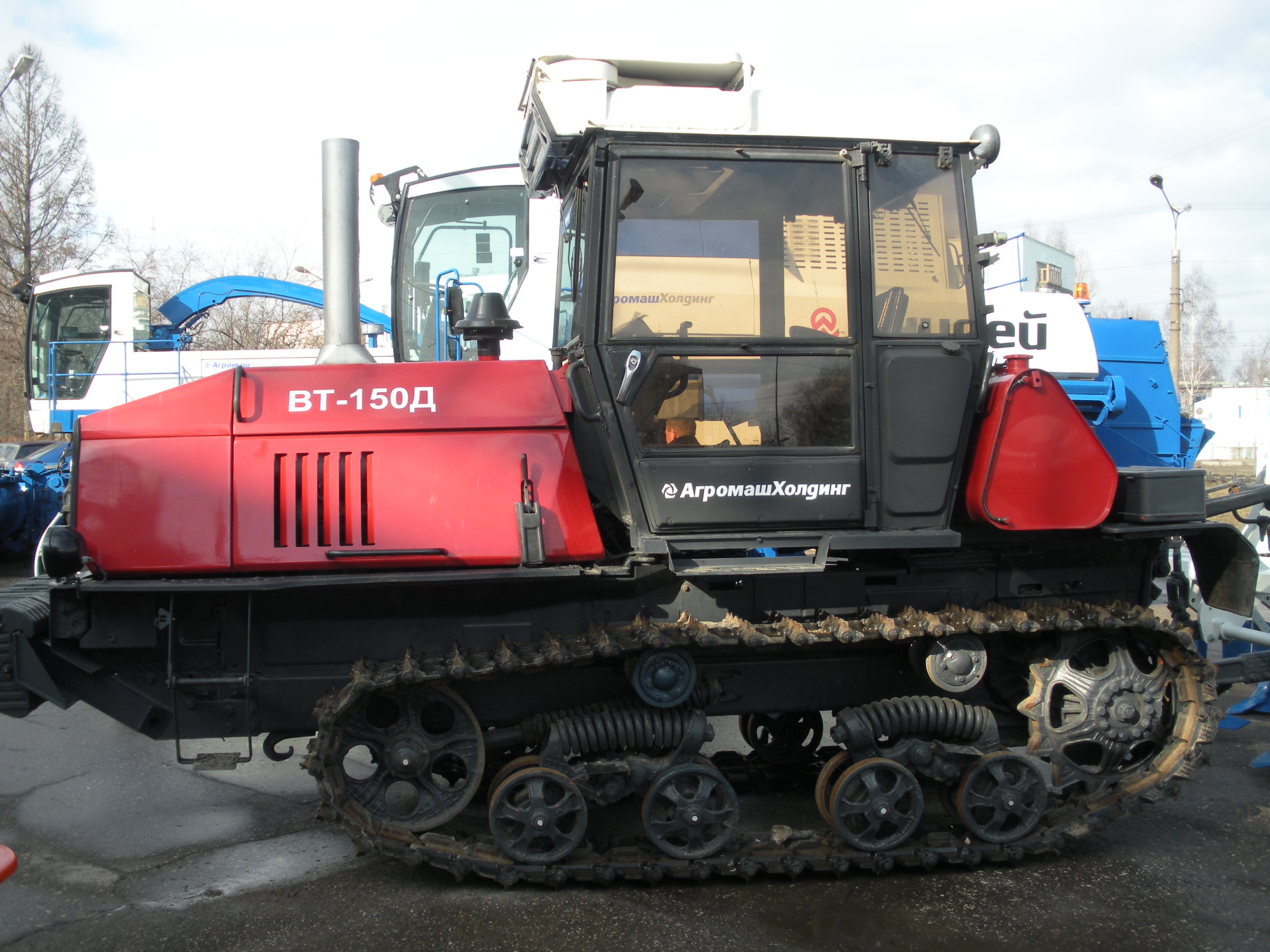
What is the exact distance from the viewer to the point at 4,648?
12.3 ft

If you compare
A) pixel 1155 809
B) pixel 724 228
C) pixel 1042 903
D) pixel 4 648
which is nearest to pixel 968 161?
pixel 724 228

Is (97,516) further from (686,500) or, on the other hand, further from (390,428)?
(686,500)

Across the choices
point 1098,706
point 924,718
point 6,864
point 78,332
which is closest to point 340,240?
point 6,864

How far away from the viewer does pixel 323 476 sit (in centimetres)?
394

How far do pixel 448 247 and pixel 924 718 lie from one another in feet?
24.3

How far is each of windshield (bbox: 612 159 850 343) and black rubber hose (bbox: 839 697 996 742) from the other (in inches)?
65.3

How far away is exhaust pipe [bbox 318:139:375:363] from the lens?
5039mm

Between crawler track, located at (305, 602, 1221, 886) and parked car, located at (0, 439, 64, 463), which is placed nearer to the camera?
crawler track, located at (305, 602, 1221, 886)

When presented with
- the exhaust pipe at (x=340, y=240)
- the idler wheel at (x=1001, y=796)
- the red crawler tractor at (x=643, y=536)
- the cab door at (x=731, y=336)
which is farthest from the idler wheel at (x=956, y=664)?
the exhaust pipe at (x=340, y=240)

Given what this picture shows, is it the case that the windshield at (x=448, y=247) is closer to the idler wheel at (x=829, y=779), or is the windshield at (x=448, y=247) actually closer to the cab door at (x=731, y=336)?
the cab door at (x=731, y=336)

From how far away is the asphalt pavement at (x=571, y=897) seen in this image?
3.56 metres

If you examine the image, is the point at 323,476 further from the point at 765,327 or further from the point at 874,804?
the point at 874,804

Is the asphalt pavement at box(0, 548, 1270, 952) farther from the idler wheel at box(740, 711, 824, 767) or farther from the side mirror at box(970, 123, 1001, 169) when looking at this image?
the side mirror at box(970, 123, 1001, 169)

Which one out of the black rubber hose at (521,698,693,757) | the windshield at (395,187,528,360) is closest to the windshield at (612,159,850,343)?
the black rubber hose at (521,698,693,757)
